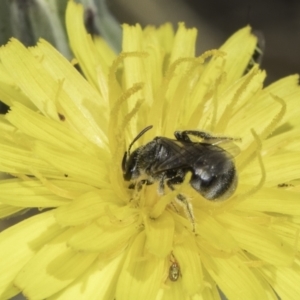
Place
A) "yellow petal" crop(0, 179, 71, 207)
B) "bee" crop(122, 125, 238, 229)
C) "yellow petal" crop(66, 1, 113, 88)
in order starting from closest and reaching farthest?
"bee" crop(122, 125, 238, 229) → "yellow petal" crop(0, 179, 71, 207) → "yellow petal" crop(66, 1, 113, 88)

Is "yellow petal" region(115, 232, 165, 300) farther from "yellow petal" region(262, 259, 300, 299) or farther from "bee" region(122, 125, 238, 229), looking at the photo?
"yellow petal" region(262, 259, 300, 299)

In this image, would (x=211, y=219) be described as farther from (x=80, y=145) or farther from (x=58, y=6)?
(x=58, y=6)

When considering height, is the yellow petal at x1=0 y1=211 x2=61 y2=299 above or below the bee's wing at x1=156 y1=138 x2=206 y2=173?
below

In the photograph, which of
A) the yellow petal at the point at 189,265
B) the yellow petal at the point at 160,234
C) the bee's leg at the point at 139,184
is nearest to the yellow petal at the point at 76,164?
the bee's leg at the point at 139,184

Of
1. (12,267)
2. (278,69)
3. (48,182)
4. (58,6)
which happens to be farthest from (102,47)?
(278,69)

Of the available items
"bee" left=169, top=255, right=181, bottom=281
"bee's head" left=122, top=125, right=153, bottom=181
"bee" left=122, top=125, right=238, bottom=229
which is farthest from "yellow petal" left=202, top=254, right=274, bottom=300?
"bee's head" left=122, top=125, right=153, bottom=181

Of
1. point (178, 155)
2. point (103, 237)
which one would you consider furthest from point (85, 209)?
point (178, 155)

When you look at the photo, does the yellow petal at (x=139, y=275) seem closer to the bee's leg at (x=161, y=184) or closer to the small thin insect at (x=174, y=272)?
the small thin insect at (x=174, y=272)
